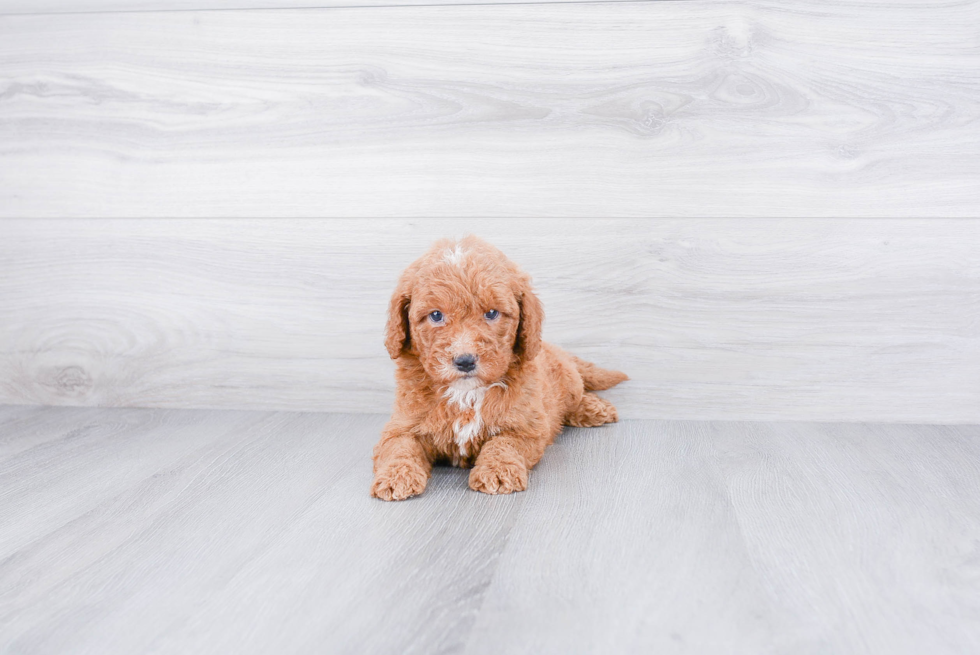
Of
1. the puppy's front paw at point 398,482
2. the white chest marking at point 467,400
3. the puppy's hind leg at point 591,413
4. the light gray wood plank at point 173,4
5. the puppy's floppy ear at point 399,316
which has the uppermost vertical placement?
the light gray wood plank at point 173,4

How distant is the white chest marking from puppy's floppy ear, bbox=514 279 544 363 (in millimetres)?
106

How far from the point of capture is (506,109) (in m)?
1.88

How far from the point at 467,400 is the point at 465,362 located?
0.14m

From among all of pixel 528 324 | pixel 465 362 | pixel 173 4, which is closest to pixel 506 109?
pixel 528 324

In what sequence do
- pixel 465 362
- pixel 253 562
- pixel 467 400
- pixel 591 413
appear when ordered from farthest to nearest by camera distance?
pixel 591 413 → pixel 467 400 → pixel 465 362 → pixel 253 562

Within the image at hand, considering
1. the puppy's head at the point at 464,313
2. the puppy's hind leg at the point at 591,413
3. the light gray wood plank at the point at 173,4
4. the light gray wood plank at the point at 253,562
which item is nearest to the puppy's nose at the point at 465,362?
the puppy's head at the point at 464,313

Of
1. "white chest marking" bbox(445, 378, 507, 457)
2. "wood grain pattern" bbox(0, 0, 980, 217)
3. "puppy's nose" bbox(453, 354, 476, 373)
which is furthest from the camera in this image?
"wood grain pattern" bbox(0, 0, 980, 217)

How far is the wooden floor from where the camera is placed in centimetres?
93

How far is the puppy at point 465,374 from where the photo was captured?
4.58ft

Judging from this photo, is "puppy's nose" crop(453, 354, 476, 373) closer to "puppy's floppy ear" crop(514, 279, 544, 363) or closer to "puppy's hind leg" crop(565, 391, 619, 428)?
"puppy's floppy ear" crop(514, 279, 544, 363)

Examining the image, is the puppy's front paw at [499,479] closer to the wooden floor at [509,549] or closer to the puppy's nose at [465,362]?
the wooden floor at [509,549]

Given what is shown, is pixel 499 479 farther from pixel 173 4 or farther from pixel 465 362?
pixel 173 4

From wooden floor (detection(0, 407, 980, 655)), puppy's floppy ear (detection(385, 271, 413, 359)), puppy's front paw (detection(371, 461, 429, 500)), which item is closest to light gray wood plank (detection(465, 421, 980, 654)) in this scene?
wooden floor (detection(0, 407, 980, 655))

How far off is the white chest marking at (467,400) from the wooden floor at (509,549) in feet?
0.35
